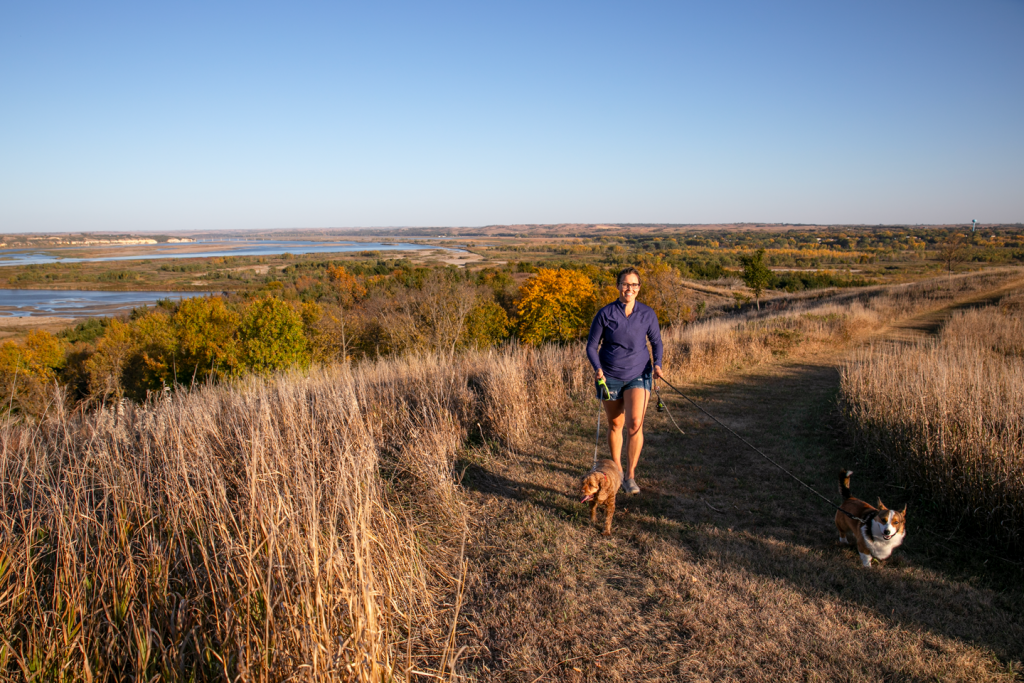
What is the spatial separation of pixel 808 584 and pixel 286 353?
63.4 feet

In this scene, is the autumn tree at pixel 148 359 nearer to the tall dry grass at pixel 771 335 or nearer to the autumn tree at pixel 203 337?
the autumn tree at pixel 203 337

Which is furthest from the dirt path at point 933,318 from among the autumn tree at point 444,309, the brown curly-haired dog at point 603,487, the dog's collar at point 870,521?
the autumn tree at point 444,309

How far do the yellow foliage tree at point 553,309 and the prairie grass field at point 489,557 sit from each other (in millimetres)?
18252

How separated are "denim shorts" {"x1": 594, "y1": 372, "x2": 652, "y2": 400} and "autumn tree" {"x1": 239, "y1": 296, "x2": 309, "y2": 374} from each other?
17.0 meters

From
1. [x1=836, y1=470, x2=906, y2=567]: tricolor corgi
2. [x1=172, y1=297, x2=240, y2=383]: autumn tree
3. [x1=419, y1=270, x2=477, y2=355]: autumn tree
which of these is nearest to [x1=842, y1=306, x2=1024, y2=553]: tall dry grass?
[x1=836, y1=470, x2=906, y2=567]: tricolor corgi

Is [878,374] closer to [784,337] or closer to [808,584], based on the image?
[808,584]

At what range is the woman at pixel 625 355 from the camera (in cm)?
399

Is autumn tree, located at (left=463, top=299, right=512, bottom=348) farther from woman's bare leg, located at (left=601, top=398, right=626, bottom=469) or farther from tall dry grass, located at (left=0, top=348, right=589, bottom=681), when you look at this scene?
tall dry grass, located at (left=0, top=348, right=589, bottom=681)

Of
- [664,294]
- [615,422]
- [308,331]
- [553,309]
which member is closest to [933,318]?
[664,294]

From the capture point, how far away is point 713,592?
9.76ft

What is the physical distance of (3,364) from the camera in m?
24.7

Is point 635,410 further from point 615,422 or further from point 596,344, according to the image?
point 596,344

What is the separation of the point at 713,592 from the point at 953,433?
292 centimetres

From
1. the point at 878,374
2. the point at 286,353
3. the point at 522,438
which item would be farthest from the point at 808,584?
the point at 286,353
